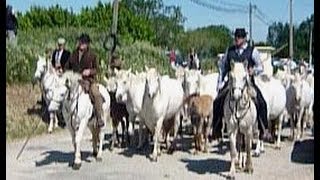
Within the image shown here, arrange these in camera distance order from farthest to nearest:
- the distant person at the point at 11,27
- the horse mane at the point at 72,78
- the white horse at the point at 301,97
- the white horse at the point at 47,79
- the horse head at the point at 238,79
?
the distant person at the point at 11,27 < the white horse at the point at 47,79 < the white horse at the point at 301,97 < the horse mane at the point at 72,78 < the horse head at the point at 238,79

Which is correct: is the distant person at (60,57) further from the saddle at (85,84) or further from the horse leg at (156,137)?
the saddle at (85,84)

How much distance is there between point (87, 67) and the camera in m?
13.5

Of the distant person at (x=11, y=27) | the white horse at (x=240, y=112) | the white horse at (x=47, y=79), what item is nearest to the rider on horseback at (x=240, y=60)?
the white horse at (x=240, y=112)

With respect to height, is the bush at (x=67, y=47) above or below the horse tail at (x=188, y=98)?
above

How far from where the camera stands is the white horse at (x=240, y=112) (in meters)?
11.5

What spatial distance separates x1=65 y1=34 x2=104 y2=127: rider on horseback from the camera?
13445 millimetres

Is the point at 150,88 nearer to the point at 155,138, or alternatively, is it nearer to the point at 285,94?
the point at 155,138

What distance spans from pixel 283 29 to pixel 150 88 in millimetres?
38069

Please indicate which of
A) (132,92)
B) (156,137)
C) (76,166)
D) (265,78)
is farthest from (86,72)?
(265,78)

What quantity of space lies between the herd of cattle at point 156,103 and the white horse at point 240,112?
2.27 metres

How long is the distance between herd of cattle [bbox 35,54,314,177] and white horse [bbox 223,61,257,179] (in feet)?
7.43

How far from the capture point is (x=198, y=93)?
1595 centimetres

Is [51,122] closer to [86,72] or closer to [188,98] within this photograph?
[188,98]

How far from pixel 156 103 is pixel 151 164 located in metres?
1.27
